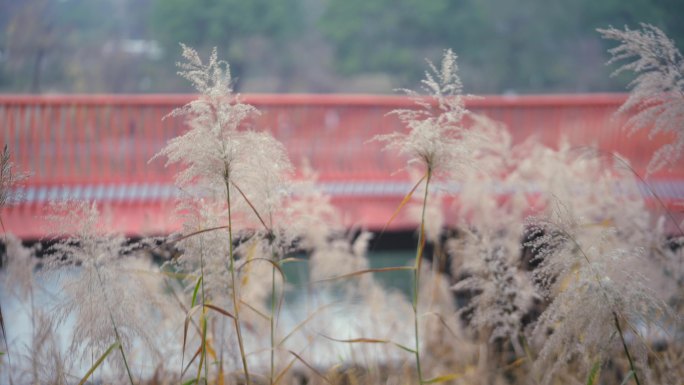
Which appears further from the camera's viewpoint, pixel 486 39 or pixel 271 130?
pixel 486 39

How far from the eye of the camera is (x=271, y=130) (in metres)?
5.08

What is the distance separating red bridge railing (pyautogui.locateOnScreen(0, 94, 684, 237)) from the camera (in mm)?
5145

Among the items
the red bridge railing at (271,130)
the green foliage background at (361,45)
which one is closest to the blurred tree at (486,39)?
the green foliage background at (361,45)

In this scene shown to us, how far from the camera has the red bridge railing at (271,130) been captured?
5145 mm

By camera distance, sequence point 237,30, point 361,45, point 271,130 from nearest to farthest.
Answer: point 271,130 → point 361,45 → point 237,30

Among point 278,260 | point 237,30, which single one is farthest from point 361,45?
point 278,260

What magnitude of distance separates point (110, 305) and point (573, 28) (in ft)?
72.8

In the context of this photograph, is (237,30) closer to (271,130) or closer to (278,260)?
(271,130)

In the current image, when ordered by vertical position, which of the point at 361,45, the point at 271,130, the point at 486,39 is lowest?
the point at 271,130

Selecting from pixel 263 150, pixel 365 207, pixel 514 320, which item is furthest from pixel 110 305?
pixel 365 207

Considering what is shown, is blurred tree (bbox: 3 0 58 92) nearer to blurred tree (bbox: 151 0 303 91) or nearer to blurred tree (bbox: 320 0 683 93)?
blurred tree (bbox: 151 0 303 91)

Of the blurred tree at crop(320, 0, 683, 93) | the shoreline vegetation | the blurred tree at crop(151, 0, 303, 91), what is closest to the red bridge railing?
the shoreline vegetation

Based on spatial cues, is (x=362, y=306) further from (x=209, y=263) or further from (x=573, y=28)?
(x=573, y=28)

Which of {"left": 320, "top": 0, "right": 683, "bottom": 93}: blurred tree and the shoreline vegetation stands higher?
{"left": 320, "top": 0, "right": 683, "bottom": 93}: blurred tree
